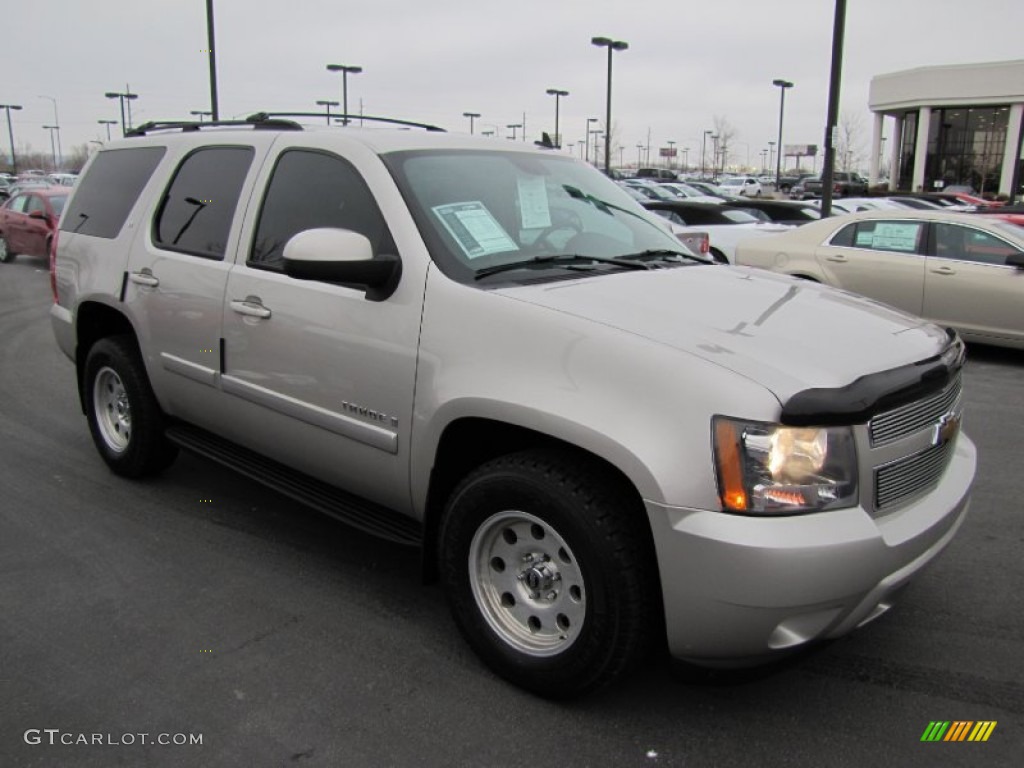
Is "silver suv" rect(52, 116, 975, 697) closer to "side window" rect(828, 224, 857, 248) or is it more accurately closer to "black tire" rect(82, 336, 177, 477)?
"black tire" rect(82, 336, 177, 477)

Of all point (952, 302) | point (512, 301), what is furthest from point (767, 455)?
point (952, 302)

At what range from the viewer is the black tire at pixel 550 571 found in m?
2.51

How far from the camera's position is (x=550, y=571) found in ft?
9.12

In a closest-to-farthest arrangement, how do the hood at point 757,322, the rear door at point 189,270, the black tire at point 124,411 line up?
the hood at point 757,322 < the rear door at point 189,270 < the black tire at point 124,411

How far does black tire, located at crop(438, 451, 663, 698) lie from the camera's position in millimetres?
2514

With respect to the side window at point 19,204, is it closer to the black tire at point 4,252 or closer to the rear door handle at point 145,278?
the black tire at point 4,252

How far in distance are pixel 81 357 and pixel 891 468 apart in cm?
458

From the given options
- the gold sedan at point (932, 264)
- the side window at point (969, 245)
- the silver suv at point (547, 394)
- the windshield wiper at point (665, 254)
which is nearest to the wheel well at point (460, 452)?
the silver suv at point (547, 394)

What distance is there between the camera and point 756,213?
16953 mm

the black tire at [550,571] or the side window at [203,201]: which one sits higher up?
the side window at [203,201]

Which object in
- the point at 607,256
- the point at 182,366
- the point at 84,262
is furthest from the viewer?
the point at 84,262

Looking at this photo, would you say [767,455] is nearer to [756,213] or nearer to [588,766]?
[588,766]

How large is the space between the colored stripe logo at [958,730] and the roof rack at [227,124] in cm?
339

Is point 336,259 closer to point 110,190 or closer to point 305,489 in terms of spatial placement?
point 305,489
